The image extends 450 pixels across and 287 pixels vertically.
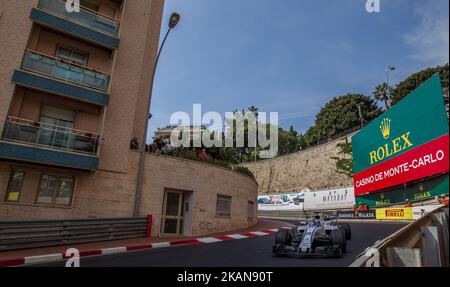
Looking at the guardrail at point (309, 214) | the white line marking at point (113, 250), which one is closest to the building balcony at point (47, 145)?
the white line marking at point (113, 250)

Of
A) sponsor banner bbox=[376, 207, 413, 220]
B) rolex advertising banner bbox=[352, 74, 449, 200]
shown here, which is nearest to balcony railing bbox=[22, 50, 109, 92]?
rolex advertising banner bbox=[352, 74, 449, 200]

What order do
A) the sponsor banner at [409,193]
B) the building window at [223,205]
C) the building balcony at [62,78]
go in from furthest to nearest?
the sponsor banner at [409,193] → the building window at [223,205] → the building balcony at [62,78]

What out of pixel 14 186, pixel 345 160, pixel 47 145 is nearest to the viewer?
pixel 14 186

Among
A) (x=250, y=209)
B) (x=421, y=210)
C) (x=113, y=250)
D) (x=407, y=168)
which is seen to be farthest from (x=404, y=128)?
(x=113, y=250)

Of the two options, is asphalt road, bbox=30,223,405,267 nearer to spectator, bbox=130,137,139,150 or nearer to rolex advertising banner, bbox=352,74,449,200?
spectator, bbox=130,137,139,150

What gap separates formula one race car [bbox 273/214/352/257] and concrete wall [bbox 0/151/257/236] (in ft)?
21.6

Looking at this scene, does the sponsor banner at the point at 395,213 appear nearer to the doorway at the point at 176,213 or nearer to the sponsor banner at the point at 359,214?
the sponsor banner at the point at 359,214

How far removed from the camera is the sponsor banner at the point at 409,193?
18873 mm

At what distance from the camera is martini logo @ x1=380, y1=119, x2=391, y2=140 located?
2647 centimetres

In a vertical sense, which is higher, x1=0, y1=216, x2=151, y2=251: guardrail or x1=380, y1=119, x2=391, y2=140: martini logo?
x1=380, y1=119, x2=391, y2=140: martini logo

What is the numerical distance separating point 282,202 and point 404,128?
21536 millimetres

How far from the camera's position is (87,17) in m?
15.8

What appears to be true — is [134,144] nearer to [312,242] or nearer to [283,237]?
[283,237]
